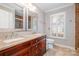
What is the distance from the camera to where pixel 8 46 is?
4.10 ft

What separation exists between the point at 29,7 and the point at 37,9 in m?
0.18

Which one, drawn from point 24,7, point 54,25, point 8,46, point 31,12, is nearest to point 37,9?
point 31,12

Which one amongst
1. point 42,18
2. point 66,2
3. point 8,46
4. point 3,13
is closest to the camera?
point 8,46

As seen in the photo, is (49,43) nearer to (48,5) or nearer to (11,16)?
(48,5)

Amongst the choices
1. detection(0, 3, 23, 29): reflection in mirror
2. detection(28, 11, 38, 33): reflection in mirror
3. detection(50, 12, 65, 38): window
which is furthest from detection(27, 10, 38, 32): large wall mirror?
detection(50, 12, 65, 38): window

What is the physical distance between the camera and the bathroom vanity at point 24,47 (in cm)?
125

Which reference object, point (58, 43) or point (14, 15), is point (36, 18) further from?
point (58, 43)

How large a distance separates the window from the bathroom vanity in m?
0.25

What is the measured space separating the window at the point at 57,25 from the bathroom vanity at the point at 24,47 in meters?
0.25

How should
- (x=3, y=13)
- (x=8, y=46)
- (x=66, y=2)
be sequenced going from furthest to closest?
(x=66, y=2)
(x=3, y=13)
(x=8, y=46)

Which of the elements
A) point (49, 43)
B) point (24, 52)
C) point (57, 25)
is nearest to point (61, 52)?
point (49, 43)

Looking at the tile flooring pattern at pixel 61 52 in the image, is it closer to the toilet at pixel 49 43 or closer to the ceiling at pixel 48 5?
the toilet at pixel 49 43

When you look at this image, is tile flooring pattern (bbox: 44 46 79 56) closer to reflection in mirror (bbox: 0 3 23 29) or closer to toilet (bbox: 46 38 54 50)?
toilet (bbox: 46 38 54 50)

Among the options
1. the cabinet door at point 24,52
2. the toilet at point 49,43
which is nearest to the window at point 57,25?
the toilet at point 49,43
